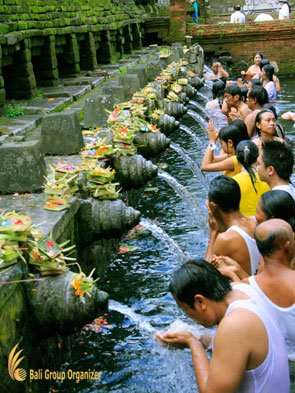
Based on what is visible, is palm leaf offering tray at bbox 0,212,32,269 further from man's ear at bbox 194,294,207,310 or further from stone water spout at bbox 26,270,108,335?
man's ear at bbox 194,294,207,310

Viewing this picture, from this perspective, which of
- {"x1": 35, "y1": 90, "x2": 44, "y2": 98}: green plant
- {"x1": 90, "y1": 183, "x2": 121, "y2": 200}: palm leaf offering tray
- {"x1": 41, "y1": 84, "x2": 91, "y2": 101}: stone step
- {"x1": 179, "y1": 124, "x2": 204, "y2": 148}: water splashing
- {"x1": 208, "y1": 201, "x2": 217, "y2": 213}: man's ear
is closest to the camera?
{"x1": 208, "y1": 201, "x2": 217, "y2": 213}: man's ear

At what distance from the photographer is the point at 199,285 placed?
3045 mm

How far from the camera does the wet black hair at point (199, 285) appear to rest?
120 inches

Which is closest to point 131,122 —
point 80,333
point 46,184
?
point 46,184

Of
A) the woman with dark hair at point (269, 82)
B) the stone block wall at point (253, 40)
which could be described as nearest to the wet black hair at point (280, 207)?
the woman with dark hair at point (269, 82)

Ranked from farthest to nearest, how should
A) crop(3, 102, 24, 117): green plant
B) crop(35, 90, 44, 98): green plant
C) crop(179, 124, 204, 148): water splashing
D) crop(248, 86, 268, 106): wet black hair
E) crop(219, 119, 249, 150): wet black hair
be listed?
crop(179, 124, 204, 148): water splashing, crop(35, 90, 44, 98): green plant, crop(3, 102, 24, 117): green plant, crop(248, 86, 268, 106): wet black hair, crop(219, 119, 249, 150): wet black hair

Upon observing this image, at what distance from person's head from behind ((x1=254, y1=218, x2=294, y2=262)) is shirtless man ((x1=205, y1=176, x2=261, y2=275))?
34.2 inches

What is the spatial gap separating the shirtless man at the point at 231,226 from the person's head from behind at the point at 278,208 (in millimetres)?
272

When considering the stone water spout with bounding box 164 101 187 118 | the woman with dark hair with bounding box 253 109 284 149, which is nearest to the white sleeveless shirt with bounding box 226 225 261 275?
the woman with dark hair with bounding box 253 109 284 149

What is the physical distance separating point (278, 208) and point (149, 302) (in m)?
2.32

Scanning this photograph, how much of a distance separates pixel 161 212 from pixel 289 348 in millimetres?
5194

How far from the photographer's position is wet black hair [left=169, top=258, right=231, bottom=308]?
3.04m

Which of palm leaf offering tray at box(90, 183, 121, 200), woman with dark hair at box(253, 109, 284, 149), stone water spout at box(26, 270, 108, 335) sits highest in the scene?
woman with dark hair at box(253, 109, 284, 149)

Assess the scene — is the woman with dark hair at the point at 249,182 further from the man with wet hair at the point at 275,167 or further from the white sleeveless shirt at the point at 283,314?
the white sleeveless shirt at the point at 283,314
